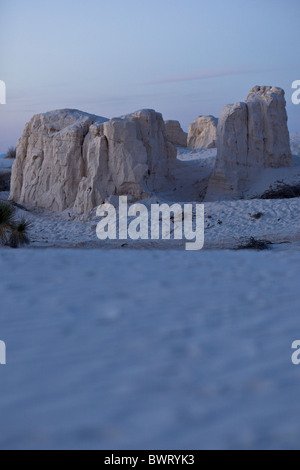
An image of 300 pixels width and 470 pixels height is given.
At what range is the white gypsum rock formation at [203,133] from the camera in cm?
3600

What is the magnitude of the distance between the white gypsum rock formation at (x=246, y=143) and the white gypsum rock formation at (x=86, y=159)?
235 centimetres

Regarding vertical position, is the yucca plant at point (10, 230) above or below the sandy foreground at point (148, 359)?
above

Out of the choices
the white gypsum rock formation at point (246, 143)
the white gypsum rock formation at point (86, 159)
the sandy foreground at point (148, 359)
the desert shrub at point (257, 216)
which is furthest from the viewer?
the white gypsum rock formation at point (246, 143)

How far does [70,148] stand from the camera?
21.6m

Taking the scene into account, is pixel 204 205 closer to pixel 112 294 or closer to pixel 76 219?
pixel 76 219

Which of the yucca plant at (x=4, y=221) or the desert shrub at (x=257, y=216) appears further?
the desert shrub at (x=257, y=216)

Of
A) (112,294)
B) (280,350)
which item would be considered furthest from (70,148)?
(280,350)

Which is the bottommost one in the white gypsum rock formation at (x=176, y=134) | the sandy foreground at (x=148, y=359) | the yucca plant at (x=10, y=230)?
the sandy foreground at (x=148, y=359)

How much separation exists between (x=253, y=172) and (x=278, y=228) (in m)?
6.27

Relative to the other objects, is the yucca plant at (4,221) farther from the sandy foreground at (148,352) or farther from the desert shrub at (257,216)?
the desert shrub at (257,216)

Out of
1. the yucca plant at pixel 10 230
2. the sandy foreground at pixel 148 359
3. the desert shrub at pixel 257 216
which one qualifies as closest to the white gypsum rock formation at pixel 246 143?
the desert shrub at pixel 257 216

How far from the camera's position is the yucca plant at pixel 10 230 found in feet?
44.0

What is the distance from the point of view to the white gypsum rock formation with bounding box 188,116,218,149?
36000 millimetres

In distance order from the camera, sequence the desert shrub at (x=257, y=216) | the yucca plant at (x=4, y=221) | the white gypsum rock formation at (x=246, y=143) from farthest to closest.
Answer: the white gypsum rock formation at (x=246, y=143)
the desert shrub at (x=257, y=216)
the yucca plant at (x=4, y=221)
